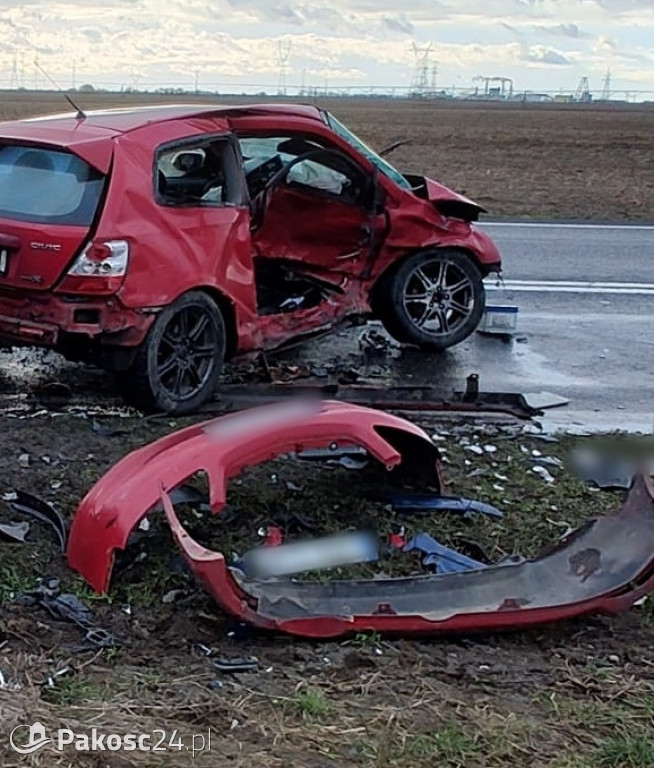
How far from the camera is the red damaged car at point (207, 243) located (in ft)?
22.0

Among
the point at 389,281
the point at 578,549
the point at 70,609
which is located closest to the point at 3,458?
the point at 70,609

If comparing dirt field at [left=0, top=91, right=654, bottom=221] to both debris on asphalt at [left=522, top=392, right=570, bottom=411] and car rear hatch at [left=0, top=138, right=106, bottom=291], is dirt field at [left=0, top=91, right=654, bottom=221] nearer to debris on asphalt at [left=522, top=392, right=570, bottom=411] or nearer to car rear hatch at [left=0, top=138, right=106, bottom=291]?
debris on asphalt at [left=522, top=392, right=570, bottom=411]

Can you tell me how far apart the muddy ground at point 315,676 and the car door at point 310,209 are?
3.14 meters

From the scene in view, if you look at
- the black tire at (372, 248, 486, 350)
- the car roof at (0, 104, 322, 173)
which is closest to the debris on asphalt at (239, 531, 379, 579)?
the car roof at (0, 104, 322, 173)

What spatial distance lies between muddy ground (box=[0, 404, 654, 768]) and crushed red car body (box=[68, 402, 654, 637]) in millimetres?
91

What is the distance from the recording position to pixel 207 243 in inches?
282

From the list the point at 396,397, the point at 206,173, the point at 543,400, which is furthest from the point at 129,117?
the point at 543,400

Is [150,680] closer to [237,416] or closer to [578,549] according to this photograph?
[237,416]

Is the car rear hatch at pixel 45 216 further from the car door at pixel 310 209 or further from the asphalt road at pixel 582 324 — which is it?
the asphalt road at pixel 582 324

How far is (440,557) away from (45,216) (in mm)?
3158

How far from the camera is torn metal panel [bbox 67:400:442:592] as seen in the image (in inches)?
181

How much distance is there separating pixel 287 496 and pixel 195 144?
2.65 metres

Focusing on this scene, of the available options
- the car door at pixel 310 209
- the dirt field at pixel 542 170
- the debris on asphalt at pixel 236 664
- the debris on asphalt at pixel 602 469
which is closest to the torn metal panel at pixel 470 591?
the debris on asphalt at pixel 236 664

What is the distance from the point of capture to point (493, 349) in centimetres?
941
